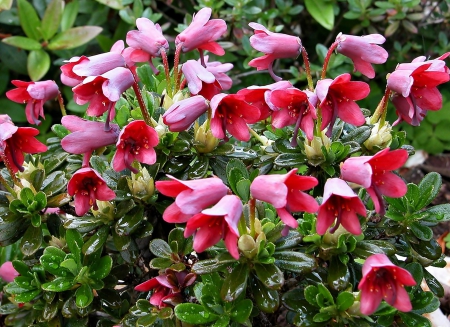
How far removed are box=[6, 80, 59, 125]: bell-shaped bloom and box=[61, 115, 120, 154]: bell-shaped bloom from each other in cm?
22

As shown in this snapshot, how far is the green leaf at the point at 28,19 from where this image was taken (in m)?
2.51

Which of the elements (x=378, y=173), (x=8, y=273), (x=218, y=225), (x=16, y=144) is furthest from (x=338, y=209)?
(x=8, y=273)

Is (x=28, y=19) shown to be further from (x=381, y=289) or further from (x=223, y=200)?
(x=381, y=289)

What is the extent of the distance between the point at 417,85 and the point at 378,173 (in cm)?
26

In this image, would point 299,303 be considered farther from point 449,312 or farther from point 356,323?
point 449,312

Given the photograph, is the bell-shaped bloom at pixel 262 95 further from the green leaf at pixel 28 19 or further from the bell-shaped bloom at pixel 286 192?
the green leaf at pixel 28 19

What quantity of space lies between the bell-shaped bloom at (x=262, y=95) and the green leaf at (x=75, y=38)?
5.23 feet

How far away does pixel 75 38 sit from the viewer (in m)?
2.50

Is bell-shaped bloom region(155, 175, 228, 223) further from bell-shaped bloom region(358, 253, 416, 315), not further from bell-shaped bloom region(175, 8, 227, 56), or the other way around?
bell-shaped bloom region(175, 8, 227, 56)

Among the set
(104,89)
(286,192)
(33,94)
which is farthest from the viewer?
(33,94)

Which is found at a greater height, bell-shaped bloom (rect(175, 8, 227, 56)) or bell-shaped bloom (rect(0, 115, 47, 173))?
bell-shaped bloom (rect(175, 8, 227, 56))

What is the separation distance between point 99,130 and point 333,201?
0.47 metres

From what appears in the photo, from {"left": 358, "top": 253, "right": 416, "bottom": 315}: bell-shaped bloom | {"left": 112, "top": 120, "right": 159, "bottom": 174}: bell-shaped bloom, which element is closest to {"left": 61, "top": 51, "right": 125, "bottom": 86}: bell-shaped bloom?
{"left": 112, "top": 120, "right": 159, "bottom": 174}: bell-shaped bloom

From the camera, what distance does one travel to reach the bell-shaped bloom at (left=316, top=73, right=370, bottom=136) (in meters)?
1.02
